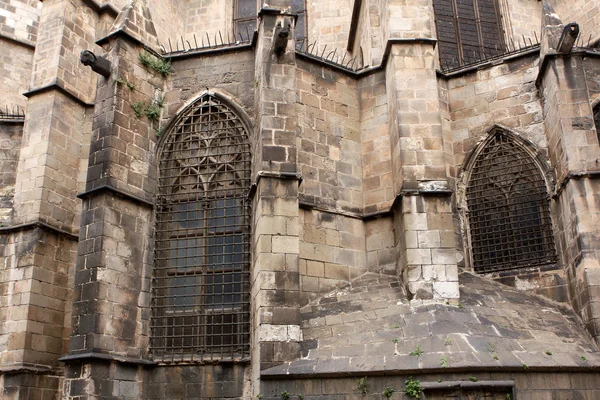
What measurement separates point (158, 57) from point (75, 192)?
3.25 meters

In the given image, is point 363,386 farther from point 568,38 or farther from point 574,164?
point 568,38

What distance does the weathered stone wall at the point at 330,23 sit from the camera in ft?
55.0

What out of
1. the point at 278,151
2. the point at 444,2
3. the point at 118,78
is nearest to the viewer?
the point at 278,151

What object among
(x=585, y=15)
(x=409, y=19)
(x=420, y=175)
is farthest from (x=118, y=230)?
(x=585, y=15)

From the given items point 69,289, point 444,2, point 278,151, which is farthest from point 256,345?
point 444,2

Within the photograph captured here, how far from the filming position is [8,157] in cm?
1401

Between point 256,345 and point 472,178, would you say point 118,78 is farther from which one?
point 472,178

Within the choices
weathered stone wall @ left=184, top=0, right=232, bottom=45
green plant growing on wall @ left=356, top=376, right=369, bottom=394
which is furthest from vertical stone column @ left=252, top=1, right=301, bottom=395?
weathered stone wall @ left=184, top=0, right=232, bottom=45

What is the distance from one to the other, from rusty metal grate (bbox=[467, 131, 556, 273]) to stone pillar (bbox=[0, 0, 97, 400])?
790 centimetres

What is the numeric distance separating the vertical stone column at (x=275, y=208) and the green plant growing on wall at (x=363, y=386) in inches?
43.3

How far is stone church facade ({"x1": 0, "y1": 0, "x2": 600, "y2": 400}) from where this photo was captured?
959 centimetres

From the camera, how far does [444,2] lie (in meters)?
16.9

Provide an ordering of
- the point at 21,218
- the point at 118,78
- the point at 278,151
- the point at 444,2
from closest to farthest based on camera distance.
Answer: the point at 278,151 < the point at 118,78 < the point at 21,218 < the point at 444,2

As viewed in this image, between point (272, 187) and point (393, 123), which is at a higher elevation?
point (393, 123)
